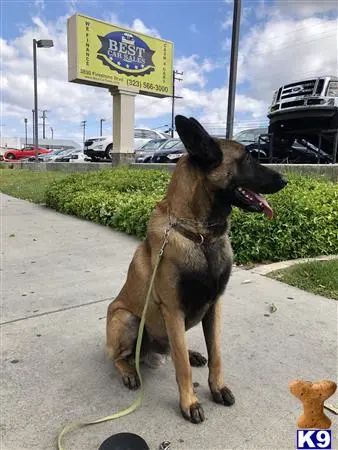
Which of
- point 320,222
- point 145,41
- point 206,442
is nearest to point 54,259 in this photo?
point 320,222

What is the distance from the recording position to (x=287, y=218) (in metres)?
5.33

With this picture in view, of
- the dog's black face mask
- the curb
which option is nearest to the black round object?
the dog's black face mask

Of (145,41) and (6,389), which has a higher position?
(145,41)

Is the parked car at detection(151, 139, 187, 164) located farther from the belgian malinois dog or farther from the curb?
the belgian malinois dog

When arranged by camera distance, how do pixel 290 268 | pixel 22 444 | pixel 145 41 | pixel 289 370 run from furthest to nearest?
1. pixel 145 41
2. pixel 290 268
3. pixel 289 370
4. pixel 22 444

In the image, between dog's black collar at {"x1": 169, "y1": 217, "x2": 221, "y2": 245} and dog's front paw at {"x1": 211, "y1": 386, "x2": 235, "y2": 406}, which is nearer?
dog's black collar at {"x1": 169, "y1": 217, "x2": 221, "y2": 245}

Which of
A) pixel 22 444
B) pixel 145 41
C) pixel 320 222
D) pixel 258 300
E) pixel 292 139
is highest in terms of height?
pixel 145 41

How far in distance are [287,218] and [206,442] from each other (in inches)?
143

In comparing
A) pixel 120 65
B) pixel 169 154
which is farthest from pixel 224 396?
pixel 120 65

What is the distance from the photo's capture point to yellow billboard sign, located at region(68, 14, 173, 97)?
1491cm

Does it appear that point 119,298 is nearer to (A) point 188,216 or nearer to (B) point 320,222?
(A) point 188,216

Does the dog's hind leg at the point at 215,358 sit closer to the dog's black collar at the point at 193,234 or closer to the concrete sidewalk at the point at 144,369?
the concrete sidewalk at the point at 144,369

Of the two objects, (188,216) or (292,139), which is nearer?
(188,216)

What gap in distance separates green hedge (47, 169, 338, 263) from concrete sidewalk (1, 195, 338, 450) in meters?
0.57
